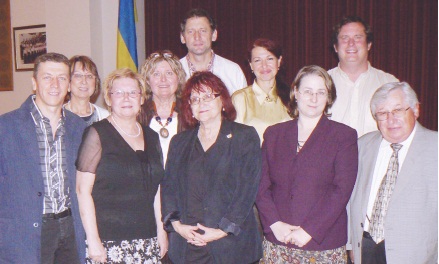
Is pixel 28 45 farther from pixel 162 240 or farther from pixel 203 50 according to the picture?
pixel 162 240

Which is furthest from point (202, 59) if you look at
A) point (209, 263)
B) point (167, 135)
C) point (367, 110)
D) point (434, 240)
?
point (434, 240)

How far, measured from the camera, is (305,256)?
8.66 feet

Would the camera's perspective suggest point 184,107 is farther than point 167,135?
No

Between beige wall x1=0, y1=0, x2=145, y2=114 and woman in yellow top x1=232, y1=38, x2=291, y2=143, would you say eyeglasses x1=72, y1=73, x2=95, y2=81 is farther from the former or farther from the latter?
beige wall x1=0, y1=0, x2=145, y2=114

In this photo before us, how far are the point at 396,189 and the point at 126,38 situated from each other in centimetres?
390

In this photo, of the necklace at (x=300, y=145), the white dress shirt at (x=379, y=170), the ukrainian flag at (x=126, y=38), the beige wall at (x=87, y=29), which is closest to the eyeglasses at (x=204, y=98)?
the necklace at (x=300, y=145)

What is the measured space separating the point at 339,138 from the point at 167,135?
50.8 inches

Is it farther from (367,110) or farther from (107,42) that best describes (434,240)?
(107,42)

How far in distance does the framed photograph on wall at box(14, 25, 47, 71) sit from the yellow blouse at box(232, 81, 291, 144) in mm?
4323

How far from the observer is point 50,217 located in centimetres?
267

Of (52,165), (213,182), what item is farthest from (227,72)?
(52,165)

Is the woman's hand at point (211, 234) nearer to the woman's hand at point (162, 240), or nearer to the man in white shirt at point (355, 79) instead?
the woman's hand at point (162, 240)

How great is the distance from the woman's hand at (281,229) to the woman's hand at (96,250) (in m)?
1.03

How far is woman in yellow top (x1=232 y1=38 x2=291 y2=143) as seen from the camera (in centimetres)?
350
